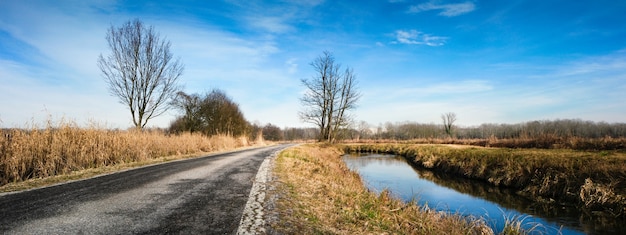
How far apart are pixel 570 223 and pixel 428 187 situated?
5243 mm

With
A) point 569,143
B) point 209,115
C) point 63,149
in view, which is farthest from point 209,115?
point 569,143

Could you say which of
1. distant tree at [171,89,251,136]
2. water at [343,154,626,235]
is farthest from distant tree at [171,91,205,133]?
water at [343,154,626,235]

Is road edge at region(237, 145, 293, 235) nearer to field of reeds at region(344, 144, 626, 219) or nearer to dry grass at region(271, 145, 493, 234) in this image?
dry grass at region(271, 145, 493, 234)

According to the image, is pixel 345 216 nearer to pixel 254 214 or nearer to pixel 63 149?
pixel 254 214

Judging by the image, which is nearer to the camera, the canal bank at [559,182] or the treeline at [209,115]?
the canal bank at [559,182]

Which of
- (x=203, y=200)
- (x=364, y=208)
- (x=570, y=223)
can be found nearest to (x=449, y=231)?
(x=364, y=208)

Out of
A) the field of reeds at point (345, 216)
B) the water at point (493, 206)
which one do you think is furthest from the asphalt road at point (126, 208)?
the water at point (493, 206)

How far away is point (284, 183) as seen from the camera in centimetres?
671

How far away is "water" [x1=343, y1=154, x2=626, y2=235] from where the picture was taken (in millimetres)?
7191

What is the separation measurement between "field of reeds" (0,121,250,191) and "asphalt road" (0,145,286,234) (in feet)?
7.39

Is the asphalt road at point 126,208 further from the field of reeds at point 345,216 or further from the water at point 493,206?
the water at point 493,206

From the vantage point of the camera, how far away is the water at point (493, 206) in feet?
23.6

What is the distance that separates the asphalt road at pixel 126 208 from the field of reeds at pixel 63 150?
7.39 ft

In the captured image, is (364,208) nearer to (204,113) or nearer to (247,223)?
(247,223)
